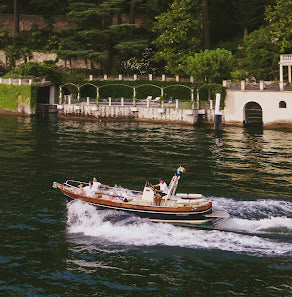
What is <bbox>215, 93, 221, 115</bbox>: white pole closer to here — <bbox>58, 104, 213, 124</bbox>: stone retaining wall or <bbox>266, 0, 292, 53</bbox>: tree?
<bbox>58, 104, 213, 124</bbox>: stone retaining wall

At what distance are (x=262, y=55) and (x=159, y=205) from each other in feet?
159

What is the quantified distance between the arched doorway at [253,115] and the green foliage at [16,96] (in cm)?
3007

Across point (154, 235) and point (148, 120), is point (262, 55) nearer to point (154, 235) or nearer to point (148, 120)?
point (148, 120)

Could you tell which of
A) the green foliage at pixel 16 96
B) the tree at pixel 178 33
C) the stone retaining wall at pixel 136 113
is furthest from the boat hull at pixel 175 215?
the green foliage at pixel 16 96

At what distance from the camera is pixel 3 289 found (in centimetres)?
2419

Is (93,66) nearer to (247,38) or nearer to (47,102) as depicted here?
(47,102)

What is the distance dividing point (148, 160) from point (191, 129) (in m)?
20.5

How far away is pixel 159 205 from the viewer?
32938mm

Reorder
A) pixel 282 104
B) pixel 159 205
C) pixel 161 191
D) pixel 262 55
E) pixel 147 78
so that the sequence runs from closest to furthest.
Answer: pixel 159 205 < pixel 161 191 < pixel 282 104 < pixel 262 55 < pixel 147 78

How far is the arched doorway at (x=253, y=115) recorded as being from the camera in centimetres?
7431

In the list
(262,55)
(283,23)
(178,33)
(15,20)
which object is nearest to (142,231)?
(262,55)

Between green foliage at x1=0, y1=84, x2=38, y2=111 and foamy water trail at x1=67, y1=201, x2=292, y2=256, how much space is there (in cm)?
5162

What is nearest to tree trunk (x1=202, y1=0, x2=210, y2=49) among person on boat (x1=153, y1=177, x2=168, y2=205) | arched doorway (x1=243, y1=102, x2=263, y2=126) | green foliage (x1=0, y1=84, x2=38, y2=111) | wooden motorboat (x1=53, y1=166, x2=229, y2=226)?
arched doorway (x1=243, y1=102, x2=263, y2=126)

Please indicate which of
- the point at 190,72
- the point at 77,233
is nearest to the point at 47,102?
the point at 190,72
